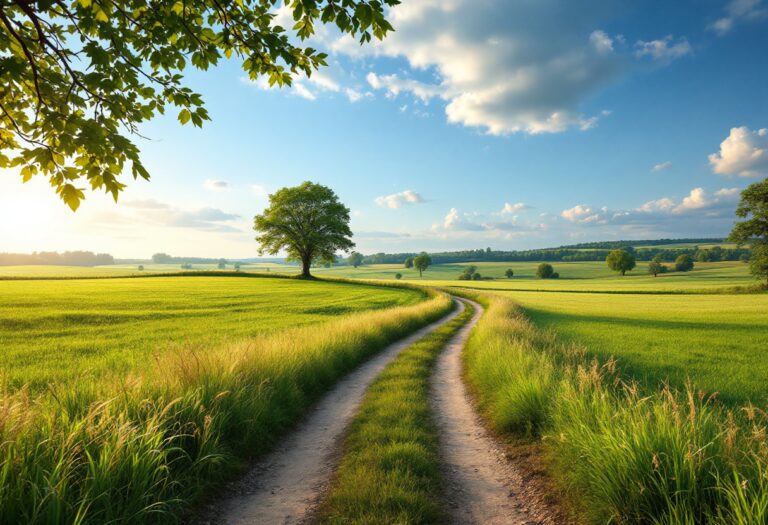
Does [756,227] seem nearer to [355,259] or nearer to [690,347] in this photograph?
[690,347]

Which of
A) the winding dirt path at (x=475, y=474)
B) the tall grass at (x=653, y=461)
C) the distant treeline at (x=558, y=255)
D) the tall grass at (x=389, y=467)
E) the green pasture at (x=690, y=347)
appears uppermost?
the distant treeline at (x=558, y=255)

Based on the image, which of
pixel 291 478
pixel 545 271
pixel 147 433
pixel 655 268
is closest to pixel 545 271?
pixel 545 271

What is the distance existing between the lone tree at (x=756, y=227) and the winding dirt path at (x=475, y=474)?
7009 centimetres

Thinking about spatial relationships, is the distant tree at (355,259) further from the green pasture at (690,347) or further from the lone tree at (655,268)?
the green pasture at (690,347)

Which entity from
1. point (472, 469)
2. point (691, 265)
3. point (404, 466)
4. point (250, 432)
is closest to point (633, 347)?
point (472, 469)

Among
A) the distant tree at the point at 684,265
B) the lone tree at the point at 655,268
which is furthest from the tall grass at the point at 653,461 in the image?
the distant tree at the point at 684,265

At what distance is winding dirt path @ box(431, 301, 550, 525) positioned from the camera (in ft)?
14.3

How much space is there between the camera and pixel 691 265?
4385 inches

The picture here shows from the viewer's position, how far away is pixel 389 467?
4.94 m

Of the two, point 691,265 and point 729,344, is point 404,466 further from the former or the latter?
point 691,265

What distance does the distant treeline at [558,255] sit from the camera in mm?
130125

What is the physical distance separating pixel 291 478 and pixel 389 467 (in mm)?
1489

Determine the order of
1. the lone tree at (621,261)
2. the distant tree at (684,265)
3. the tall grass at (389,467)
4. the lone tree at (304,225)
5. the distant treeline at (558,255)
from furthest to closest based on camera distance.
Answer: the distant treeline at (558,255)
the distant tree at (684,265)
the lone tree at (621,261)
the lone tree at (304,225)
the tall grass at (389,467)

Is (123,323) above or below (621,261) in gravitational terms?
below
